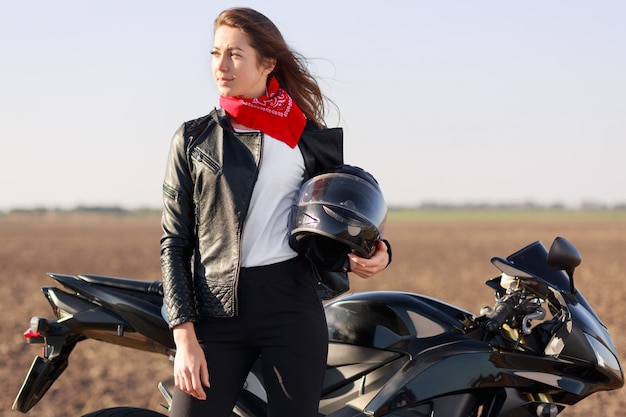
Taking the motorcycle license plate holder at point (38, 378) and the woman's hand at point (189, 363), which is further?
the motorcycle license plate holder at point (38, 378)

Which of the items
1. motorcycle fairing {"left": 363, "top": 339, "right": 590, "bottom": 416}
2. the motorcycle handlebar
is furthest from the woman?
the motorcycle handlebar

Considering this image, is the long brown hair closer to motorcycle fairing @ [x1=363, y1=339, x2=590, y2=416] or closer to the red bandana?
the red bandana

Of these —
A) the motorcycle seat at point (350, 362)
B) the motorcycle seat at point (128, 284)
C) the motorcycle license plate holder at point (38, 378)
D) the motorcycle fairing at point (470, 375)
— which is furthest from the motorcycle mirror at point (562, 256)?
the motorcycle license plate holder at point (38, 378)

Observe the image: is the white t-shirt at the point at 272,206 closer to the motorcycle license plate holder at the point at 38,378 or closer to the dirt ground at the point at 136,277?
the motorcycle license plate holder at the point at 38,378

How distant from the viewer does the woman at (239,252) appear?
8.09 feet

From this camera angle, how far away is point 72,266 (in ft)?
84.2

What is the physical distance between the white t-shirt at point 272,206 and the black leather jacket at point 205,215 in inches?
1.4

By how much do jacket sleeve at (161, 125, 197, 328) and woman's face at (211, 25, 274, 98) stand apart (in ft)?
0.70

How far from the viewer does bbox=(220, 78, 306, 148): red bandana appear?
8.39 ft

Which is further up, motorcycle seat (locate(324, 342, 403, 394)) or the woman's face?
the woman's face

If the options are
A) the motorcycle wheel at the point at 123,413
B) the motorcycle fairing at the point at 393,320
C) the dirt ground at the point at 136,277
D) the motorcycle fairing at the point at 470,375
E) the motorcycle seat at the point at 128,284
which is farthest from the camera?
the dirt ground at the point at 136,277

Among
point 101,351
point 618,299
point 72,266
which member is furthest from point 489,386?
point 72,266

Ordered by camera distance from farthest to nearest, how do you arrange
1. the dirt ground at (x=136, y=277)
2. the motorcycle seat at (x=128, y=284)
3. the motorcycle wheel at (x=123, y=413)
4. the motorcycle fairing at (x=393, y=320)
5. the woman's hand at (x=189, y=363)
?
the dirt ground at (x=136, y=277), the motorcycle seat at (x=128, y=284), the motorcycle wheel at (x=123, y=413), the motorcycle fairing at (x=393, y=320), the woman's hand at (x=189, y=363)

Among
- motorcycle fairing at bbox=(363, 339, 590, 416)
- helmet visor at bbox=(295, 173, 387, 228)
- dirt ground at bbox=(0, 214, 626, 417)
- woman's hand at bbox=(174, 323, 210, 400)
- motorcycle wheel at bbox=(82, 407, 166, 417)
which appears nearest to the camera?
woman's hand at bbox=(174, 323, 210, 400)
